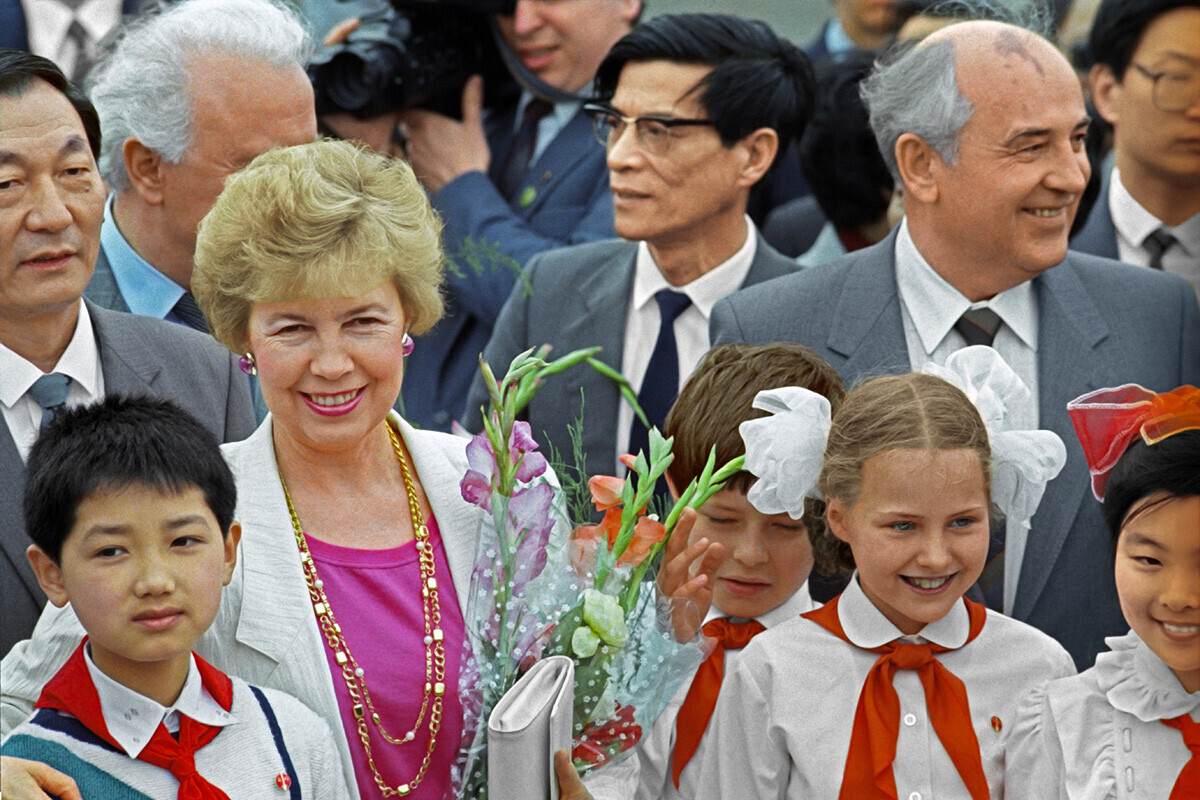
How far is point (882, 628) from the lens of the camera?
2.64 meters

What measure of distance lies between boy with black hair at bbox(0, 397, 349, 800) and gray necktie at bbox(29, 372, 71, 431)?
1.06 ft

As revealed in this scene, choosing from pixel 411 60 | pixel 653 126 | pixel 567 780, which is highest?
pixel 411 60

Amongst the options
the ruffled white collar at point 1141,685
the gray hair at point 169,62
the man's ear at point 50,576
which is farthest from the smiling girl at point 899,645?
the gray hair at point 169,62

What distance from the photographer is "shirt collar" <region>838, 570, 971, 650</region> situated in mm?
2641

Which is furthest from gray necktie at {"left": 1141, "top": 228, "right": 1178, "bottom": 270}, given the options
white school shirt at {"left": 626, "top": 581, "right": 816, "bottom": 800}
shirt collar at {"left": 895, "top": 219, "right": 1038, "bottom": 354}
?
white school shirt at {"left": 626, "top": 581, "right": 816, "bottom": 800}

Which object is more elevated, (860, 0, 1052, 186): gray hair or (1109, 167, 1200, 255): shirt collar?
(860, 0, 1052, 186): gray hair

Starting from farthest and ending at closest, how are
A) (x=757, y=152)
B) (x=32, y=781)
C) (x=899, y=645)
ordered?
(x=757, y=152) < (x=899, y=645) < (x=32, y=781)

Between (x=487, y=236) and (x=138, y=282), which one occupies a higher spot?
(x=487, y=236)

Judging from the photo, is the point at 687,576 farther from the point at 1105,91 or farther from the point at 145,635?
the point at 1105,91

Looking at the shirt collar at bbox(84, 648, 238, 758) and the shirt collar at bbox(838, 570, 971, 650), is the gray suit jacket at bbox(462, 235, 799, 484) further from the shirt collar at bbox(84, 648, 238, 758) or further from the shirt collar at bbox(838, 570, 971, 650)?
the shirt collar at bbox(84, 648, 238, 758)

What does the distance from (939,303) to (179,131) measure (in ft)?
5.66

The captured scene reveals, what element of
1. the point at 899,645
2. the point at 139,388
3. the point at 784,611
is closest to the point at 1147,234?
the point at 784,611

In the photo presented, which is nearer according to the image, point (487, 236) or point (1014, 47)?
point (1014, 47)

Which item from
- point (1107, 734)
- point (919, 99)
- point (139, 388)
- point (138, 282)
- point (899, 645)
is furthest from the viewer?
point (919, 99)
